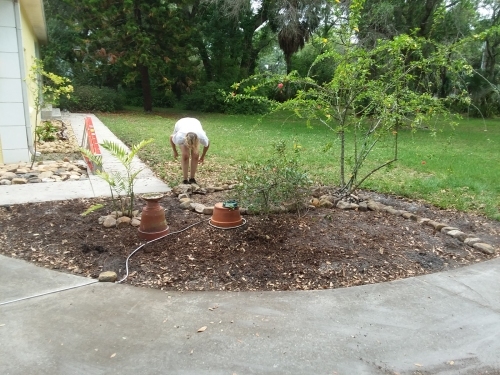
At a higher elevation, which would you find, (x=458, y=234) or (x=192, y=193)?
(x=192, y=193)

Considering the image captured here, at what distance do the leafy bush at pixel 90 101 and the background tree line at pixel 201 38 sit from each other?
5 centimetres

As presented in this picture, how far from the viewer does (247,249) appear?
416 cm

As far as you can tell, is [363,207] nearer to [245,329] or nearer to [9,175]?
[245,329]

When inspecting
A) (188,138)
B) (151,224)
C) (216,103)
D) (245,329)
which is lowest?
(245,329)

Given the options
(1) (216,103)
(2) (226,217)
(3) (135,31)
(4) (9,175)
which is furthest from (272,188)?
(1) (216,103)

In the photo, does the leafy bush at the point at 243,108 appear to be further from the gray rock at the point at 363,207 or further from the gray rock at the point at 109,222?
the gray rock at the point at 109,222

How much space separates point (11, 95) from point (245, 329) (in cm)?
707

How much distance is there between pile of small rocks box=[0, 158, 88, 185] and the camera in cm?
669

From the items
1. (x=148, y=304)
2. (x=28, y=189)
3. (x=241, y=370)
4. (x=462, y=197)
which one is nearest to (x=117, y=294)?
(x=148, y=304)

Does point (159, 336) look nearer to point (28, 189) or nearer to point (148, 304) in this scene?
point (148, 304)

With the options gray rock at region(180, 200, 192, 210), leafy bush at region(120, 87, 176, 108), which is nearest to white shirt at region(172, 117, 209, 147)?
gray rock at region(180, 200, 192, 210)

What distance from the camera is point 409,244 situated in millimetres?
4520

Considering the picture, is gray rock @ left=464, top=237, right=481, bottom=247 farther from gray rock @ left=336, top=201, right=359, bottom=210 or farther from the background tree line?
the background tree line

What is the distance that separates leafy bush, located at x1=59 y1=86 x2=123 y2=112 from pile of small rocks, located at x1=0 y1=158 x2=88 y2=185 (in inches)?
519
